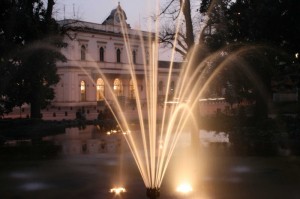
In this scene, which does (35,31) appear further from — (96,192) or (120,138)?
(96,192)

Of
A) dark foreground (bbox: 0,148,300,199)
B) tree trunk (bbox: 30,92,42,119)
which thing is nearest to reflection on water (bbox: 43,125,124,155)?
dark foreground (bbox: 0,148,300,199)

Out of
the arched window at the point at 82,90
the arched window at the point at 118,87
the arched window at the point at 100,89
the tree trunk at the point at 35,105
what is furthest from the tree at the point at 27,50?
the arched window at the point at 118,87

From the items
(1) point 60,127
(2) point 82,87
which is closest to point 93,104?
(2) point 82,87

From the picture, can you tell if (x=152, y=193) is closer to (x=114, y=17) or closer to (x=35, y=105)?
(x=35, y=105)

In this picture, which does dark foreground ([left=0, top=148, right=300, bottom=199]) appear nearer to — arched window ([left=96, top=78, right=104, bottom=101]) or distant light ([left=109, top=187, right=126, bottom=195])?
distant light ([left=109, top=187, right=126, bottom=195])

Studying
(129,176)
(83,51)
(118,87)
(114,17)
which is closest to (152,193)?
(129,176)

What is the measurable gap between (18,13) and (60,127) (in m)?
7.68

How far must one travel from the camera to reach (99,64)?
61.5 m

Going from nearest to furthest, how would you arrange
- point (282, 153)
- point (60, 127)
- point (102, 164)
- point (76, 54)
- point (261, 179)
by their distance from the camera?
point (261, 179), point (102, 164), point (282, 153), point (60, 127), point (76, 54)

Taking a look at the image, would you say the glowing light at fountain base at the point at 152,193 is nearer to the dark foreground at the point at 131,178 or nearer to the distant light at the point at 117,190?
the dark foreground at the point at 131,178

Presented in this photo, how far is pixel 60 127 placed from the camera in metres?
28.7

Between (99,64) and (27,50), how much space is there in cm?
3416

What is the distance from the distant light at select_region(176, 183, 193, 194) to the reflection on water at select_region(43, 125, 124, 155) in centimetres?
718

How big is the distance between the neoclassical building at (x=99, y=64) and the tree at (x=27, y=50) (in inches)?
911
